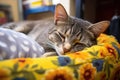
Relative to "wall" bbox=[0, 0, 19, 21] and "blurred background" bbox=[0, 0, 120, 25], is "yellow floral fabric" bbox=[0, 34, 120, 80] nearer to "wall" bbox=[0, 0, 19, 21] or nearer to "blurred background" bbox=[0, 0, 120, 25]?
"blurred background" bbox=[0, 0, 120, 25]

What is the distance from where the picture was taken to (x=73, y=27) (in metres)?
1.03

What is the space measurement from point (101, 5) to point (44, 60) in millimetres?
1219

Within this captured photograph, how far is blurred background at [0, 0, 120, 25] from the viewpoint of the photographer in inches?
65.0

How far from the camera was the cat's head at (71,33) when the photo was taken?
0.97 metres

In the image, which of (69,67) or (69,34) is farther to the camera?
(69,34)

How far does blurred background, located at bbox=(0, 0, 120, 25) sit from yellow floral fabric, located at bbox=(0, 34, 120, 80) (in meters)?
0.78

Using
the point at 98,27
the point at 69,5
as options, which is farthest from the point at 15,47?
the point at 69,5

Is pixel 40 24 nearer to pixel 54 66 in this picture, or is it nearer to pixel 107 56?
pixel 107 56

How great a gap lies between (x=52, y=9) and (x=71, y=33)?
3.81 ft

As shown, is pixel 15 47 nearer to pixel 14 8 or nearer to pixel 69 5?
pixel 69 5

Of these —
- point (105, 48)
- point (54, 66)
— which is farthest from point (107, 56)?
point (54, 66)

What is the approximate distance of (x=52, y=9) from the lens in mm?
2105

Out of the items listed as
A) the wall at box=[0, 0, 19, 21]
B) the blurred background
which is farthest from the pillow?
the wall at box=[0, 0, 19, 21]

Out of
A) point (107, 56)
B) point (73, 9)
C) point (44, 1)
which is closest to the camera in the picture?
point (107, 56)
